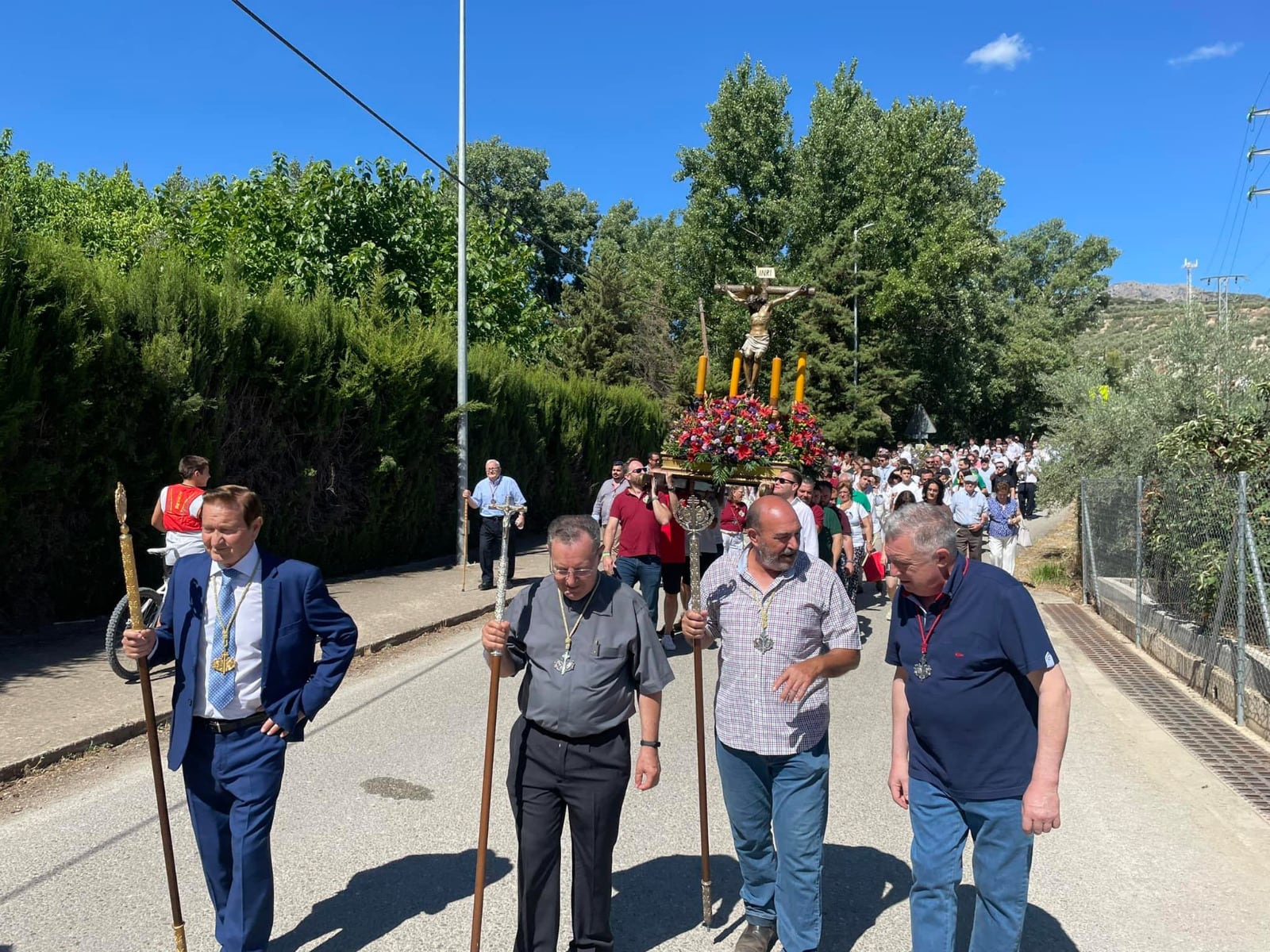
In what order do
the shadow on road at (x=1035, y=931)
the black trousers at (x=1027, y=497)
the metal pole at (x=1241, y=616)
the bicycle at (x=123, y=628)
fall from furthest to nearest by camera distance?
the black trousers at (x=1027, y=497) < the bicycle at (x=123, y=628) < the metal pole at (x=1241, y=616) < the shadow on road at (x=1035, y=931)

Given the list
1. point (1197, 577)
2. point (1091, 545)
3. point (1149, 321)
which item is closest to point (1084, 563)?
point (1091, 545)

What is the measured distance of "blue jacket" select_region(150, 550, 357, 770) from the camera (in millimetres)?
3676

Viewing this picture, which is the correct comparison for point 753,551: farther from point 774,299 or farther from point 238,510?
point 774,299

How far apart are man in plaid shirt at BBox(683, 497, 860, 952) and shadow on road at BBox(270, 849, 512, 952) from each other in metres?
1.36

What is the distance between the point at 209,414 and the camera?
11.5m

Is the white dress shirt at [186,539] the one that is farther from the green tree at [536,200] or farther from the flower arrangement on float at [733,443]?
the green tree at [536,200]

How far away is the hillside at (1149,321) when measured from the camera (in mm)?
16516

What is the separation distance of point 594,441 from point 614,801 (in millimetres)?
22209

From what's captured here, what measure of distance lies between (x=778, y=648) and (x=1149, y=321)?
12894cm

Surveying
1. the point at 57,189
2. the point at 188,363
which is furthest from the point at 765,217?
the point at 188,363

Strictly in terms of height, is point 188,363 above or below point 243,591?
above

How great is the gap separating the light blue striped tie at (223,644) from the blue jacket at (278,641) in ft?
0.19

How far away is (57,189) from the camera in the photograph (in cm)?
4231

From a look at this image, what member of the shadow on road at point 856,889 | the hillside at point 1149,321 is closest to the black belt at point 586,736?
the shadow on road at point 856,889
